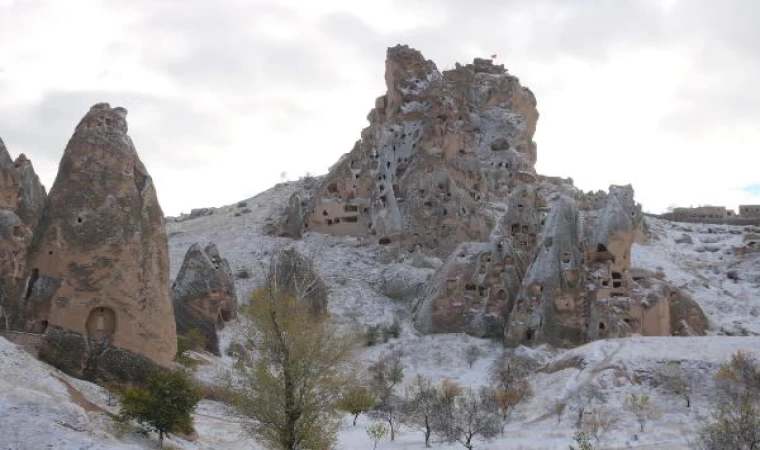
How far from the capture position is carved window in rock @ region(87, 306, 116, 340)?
1914 centimetres

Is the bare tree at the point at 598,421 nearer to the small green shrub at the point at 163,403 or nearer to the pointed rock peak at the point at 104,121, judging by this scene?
the small green shrub at the point at 163,403

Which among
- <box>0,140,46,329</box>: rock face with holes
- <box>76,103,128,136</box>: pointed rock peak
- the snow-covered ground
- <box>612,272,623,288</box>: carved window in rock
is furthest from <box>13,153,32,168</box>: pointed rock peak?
<box>612,272,623,288</box>: carved window in rock

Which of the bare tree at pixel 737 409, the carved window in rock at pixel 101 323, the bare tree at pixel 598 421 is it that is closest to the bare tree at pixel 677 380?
the bare tree at pixel 737 409

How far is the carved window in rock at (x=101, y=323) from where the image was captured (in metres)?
19.1

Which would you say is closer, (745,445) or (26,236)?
(745,445)

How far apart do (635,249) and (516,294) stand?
50.8 ft

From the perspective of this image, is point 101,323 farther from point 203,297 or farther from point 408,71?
point 408,71

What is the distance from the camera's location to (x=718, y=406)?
78.6 feet

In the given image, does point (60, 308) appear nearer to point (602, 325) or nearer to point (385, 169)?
point (602, 325)

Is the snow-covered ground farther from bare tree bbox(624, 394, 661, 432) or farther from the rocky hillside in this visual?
bare tree bbox(624, 394, 661, 432)

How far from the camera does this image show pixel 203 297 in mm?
31141

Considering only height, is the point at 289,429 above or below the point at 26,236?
below

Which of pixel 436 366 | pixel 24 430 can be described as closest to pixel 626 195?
pixel 436 366

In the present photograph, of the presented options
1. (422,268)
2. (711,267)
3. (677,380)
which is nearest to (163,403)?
(677,380)
